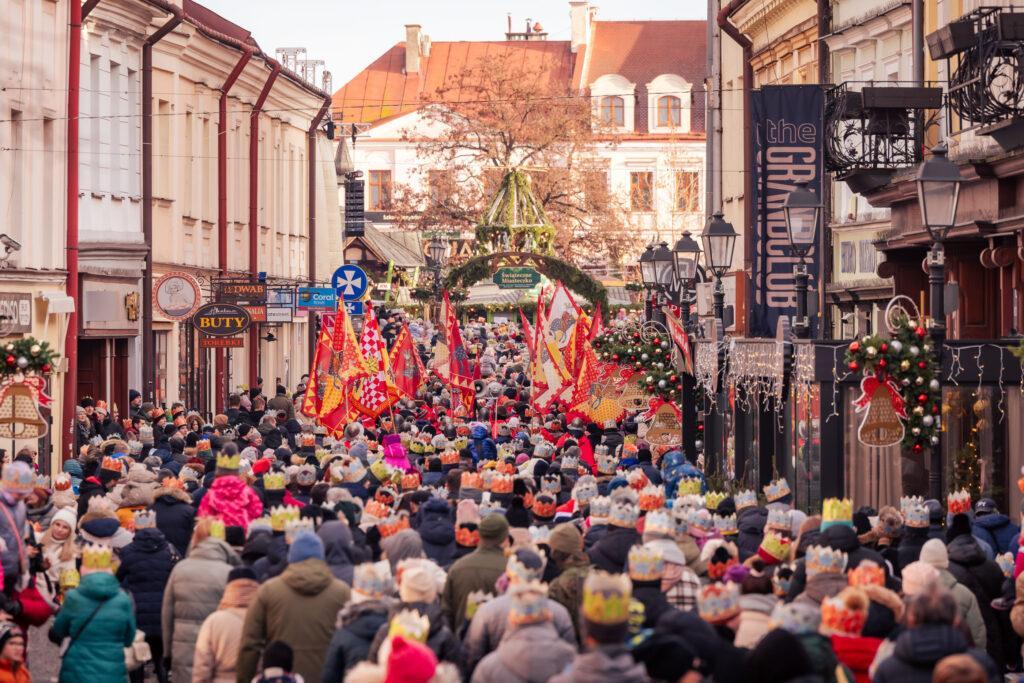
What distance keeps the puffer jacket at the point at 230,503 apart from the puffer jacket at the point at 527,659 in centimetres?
589

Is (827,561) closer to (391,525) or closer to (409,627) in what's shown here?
(409,627)

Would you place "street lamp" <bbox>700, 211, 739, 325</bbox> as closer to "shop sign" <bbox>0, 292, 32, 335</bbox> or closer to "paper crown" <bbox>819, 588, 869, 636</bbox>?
"shop sign" <bbox>0, 292, 32, 335</bbox>

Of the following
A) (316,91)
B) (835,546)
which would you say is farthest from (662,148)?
(835,546)

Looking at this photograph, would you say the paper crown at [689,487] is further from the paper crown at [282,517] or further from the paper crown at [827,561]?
the paper crown at [827,561]

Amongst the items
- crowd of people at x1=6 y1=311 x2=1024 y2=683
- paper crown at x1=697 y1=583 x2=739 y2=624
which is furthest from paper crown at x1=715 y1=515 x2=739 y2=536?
paper crown at x1=697 y1=583 x2=739 y2=624

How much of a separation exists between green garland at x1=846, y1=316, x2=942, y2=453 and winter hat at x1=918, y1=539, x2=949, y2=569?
3.10 meters

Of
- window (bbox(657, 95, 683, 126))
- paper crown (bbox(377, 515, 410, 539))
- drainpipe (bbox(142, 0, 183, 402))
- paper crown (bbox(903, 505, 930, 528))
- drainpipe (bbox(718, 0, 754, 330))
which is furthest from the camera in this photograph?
window (bbox(657, 95, 683, 126))

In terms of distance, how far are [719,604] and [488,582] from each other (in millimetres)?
1824

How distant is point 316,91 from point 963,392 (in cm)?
3311

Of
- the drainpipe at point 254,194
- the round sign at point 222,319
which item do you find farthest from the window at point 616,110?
the round sign at point 222,319

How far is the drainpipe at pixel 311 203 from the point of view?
161ft

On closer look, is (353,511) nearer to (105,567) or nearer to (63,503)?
(105,567)

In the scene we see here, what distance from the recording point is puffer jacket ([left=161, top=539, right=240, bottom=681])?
10.8 meters

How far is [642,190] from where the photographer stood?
93312 mm
